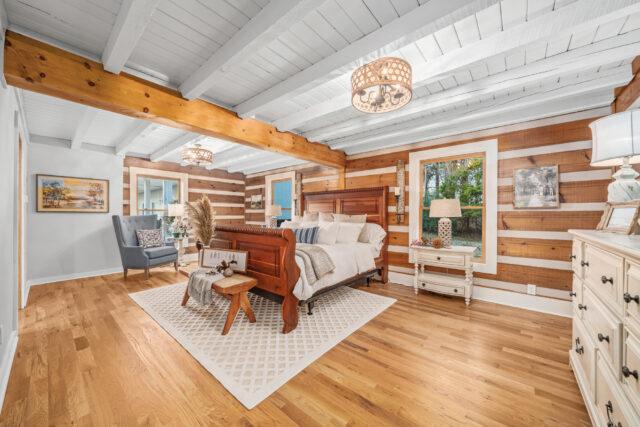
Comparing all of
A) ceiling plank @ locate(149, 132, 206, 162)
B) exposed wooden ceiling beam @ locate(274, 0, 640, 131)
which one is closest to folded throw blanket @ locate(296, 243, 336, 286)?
exposed wooden ceiling beam @ locate(274, 0, 640, 131)

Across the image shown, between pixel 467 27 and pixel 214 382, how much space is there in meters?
3.14

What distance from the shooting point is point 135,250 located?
177 inches

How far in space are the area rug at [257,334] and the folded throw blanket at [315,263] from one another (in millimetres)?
496

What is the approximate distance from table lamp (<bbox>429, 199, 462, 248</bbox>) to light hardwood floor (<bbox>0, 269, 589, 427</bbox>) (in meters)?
1.18

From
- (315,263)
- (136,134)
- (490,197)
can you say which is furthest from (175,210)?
(490,197)

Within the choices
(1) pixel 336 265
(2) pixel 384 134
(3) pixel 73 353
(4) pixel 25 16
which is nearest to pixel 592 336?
(1) pixel 336 265

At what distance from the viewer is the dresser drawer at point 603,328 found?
1147mm

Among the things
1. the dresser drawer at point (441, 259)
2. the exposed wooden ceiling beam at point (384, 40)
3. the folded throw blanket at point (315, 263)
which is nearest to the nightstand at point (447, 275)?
the dresser drawer at point (441, 259)

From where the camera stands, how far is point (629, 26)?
1756 mm

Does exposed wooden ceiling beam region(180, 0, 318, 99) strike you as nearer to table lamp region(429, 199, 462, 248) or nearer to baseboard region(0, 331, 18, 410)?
baseboard region(0, 331, 18, 410)

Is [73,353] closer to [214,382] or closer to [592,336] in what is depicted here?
[214,382]

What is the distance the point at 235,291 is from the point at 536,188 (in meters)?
3.85

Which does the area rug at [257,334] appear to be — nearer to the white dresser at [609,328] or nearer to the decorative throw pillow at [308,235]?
the decorative throw pillow at [308,235]

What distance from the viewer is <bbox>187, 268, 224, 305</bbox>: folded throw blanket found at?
2766 mm
